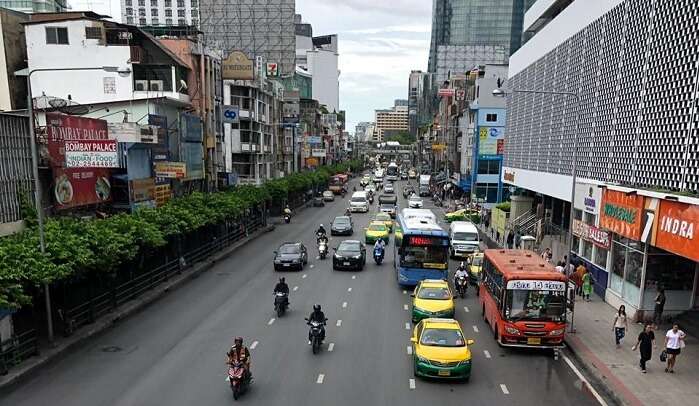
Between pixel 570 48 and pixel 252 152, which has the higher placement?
pixel 570 48

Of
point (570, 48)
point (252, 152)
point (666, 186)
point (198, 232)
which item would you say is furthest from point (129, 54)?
point (666, 186)

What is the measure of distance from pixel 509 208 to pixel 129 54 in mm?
35923

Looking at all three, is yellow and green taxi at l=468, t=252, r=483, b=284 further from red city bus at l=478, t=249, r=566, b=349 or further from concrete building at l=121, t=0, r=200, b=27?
concrete building at l=121, t=0, r=200, b=27

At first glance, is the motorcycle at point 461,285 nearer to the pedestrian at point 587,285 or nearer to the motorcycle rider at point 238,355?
the pedestrian at point 587,285

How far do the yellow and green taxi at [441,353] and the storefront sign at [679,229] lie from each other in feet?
25.6

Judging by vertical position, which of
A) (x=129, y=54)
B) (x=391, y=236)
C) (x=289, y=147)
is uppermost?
(x=129, y=54)

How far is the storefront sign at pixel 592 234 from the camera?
2547 centimetres

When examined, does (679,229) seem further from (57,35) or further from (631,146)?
(57,35)

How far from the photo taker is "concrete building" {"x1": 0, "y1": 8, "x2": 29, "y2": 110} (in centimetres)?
3322

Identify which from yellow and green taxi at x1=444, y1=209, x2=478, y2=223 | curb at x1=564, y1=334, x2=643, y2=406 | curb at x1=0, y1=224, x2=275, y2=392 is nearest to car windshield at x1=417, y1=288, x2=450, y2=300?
curb at x1=564, y1=334, x2=643, y2=406

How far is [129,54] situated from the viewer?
3762 cm

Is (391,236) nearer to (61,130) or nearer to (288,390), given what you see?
(61,130)

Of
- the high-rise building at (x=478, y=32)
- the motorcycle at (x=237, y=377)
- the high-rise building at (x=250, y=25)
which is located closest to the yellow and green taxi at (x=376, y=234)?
the motorcycle at (x=237, y=377)

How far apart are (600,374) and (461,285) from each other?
10.3 m
